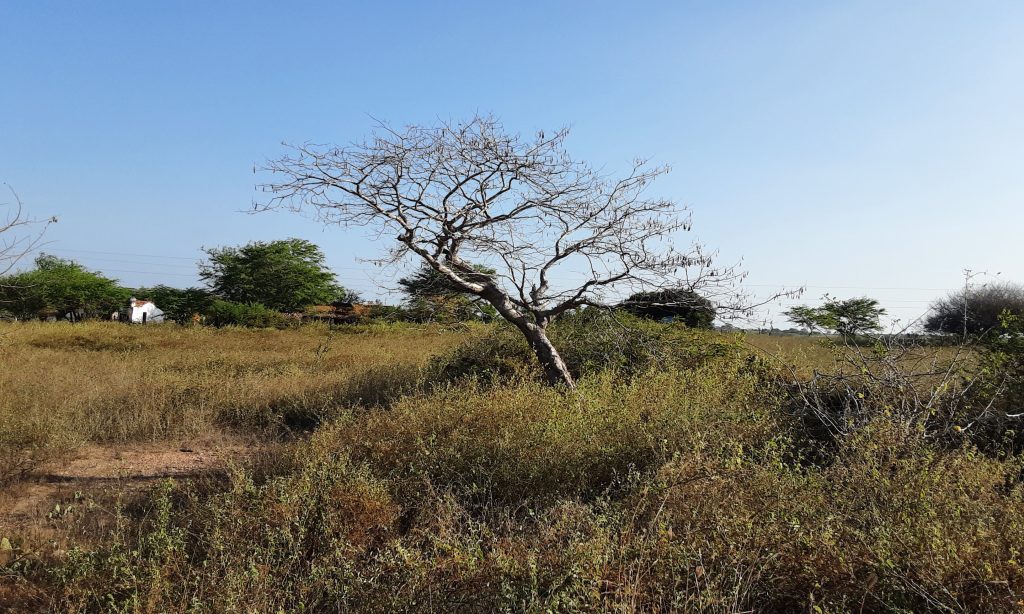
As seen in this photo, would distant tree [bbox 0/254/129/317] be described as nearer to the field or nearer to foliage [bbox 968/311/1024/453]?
the field

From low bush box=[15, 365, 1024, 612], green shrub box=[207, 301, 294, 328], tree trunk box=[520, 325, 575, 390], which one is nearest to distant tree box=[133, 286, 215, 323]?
green shrub box=[207, 301, 294, 328]

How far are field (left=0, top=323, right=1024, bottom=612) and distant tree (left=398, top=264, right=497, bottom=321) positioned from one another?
1.77 metres

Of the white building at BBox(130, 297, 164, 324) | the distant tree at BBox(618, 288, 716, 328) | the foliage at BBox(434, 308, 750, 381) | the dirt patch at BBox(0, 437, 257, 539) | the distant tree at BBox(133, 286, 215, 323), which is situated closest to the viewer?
the dirt patch at BBox(0, 437, 257, 539)

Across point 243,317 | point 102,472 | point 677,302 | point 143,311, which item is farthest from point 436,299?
point 143,311

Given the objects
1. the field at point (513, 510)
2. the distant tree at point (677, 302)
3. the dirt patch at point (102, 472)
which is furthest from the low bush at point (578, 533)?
the distant tree at point (677, 302)

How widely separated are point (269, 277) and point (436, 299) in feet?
109

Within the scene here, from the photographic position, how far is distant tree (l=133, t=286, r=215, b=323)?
3186 cm

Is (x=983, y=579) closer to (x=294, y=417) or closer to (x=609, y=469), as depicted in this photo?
(x=609, y=469)

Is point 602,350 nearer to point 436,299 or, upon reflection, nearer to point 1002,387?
point 436,299

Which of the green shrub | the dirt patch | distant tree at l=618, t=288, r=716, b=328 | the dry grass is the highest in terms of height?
the green shrub

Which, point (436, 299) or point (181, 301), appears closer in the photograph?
point (436, 299)

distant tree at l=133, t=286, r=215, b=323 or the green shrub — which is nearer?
the green shrub

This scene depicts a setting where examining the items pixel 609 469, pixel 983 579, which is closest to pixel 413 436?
pixel 609 469

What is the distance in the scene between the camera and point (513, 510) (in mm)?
4531
